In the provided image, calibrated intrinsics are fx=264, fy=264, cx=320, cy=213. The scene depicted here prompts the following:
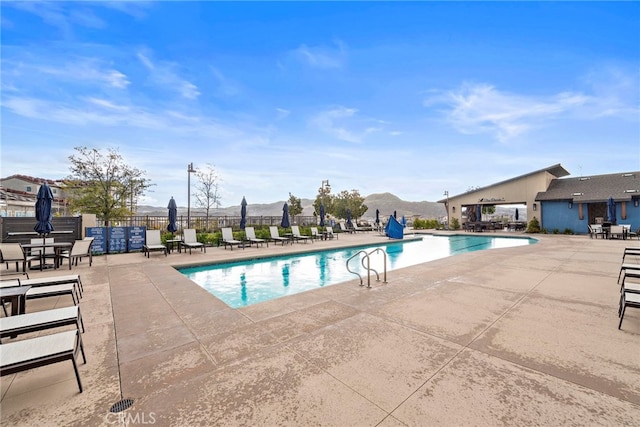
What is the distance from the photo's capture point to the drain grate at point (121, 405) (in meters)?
1.90

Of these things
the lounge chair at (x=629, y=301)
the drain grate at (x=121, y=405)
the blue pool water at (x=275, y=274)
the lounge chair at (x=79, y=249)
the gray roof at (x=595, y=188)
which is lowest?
the blue pool water at (x=275, y=274)

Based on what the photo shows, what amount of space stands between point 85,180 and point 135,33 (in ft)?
30.0

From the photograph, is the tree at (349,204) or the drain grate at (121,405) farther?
the tree at (349,204)

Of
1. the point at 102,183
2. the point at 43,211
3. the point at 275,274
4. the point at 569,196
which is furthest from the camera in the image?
the point at 569,196

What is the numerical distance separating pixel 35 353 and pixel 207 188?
784 inches

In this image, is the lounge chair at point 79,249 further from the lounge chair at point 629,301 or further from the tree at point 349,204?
the tree at point 349,204

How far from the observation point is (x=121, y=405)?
1.94 metres

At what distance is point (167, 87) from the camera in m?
12.2

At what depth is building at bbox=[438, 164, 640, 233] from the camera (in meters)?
16.6

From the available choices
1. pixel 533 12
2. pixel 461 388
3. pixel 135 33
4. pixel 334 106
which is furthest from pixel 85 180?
pixel 533 12

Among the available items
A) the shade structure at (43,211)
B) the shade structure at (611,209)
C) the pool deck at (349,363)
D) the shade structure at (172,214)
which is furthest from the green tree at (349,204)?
the pool deck at (349,363)

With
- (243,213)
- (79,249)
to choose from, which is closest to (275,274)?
(79,249)

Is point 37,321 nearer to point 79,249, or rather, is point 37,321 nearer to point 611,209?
point 79,249

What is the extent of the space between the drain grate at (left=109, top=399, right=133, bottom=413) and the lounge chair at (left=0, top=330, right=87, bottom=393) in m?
0.40
